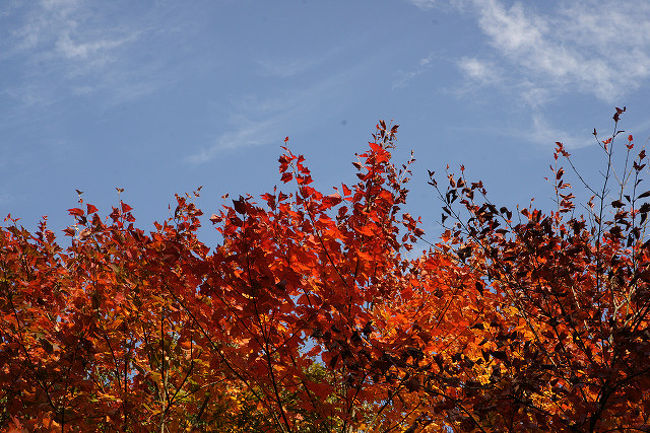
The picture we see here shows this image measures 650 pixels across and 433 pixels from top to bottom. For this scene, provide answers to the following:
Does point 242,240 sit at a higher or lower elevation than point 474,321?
lower

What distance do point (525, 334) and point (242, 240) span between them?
415 cm

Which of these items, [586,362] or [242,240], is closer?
[242,240]

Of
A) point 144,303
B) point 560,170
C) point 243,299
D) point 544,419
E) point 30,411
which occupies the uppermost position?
point 560,170

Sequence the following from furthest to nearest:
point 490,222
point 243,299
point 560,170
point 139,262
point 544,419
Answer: point 560,170 → point 139,262 → point 490,222 → point 243,299 → point 544,419

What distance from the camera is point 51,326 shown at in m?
6.13

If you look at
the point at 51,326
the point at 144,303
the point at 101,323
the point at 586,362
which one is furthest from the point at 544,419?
the point at 51,326

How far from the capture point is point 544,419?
Answer: 4.37 m

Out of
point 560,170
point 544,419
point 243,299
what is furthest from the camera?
point 560,170

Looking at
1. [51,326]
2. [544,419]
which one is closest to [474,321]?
[544,419]

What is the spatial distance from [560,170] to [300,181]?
11.8 ft

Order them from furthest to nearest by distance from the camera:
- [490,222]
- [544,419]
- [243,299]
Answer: [490,222]
[243,299]
[544,419]

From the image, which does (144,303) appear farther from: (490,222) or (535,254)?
(535,254)

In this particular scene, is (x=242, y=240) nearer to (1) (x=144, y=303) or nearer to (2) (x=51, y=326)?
(1) (x=144, y=303)

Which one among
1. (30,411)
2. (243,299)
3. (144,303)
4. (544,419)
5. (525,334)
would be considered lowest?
(30,411)
